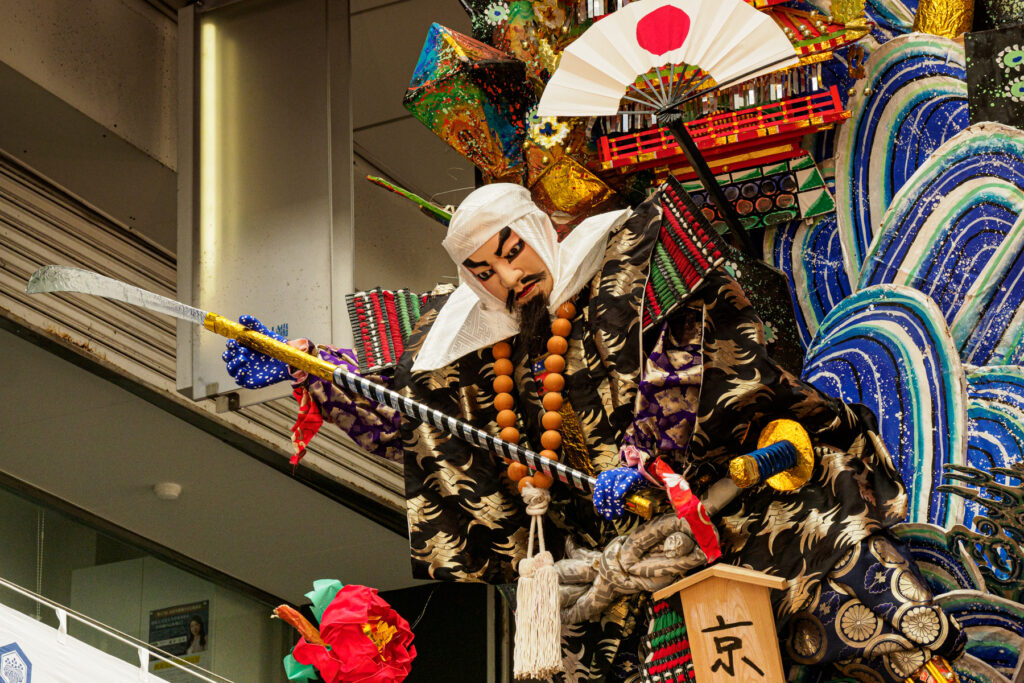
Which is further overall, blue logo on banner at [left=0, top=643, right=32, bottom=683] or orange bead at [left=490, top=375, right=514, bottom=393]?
blue logo on banner at [left=0, top=643, right=32, bottom=683]

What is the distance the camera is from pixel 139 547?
234 inches

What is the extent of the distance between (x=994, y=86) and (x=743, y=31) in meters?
0.60

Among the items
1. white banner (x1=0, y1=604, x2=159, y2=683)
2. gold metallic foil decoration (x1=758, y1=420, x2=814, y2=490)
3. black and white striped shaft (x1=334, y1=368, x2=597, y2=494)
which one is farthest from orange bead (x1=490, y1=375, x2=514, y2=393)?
white banner (x1=0, y1=604, x2=159, y2=683)

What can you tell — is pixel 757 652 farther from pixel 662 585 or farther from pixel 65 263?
pixel 65 263

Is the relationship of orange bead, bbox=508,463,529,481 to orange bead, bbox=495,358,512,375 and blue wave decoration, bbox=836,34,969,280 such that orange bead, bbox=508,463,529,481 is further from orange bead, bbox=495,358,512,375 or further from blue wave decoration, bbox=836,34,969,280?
blue wave decoration, bbox=836,34,969,280

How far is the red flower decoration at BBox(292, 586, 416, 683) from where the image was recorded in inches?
128

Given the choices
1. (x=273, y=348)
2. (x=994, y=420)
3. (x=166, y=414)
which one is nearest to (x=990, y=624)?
(x=994, y=420)

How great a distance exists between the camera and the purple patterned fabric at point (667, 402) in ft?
9.69

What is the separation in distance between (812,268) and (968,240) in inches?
15.6

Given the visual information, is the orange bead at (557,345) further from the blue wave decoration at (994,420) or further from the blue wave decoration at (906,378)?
the blue wave decoration at (994,420)

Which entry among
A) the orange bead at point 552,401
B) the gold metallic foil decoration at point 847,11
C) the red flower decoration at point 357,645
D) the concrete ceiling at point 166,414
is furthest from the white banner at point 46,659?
the gold metallic foil decoration at point 847,11

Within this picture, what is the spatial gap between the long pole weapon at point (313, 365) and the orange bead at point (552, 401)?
0.12 meters

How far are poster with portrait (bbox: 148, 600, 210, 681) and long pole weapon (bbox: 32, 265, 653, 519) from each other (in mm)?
2501

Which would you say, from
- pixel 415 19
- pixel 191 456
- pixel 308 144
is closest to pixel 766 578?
pixel 308 144
